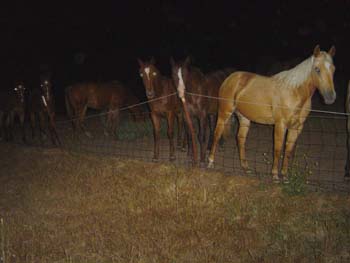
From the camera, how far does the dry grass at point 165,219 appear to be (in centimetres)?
445

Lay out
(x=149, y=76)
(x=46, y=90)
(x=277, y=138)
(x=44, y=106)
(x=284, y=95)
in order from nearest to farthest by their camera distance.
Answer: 1. (x=284, y=95)
2. (x=277, y=138)
3. (x=149, y=76)
4. (x=46, y=90)
5. (x=44, y=106)

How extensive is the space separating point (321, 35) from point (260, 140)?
43.8 ft

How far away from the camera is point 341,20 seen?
741 inches

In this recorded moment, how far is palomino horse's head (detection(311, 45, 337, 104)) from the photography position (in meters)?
5.29

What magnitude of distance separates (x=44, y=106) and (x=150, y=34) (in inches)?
569

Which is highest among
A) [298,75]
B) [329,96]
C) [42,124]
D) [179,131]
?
[298,75]

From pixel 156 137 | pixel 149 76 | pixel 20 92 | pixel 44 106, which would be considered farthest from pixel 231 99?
pixel 20 92

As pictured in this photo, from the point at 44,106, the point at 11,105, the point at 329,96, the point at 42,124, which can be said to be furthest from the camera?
the point at 11,105

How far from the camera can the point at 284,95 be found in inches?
227

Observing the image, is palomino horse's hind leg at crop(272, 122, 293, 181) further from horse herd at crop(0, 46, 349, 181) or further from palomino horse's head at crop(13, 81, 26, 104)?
palomino horse's head at crop(13, 81, 26, 104)

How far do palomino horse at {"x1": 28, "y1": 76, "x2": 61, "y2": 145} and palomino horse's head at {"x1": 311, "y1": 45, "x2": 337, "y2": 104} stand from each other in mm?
6815

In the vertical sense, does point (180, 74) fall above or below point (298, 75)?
above

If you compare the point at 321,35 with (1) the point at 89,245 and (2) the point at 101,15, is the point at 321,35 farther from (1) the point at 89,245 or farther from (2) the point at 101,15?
(1) the point at 89,245

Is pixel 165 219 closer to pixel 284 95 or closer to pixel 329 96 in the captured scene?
pixel 284 95
